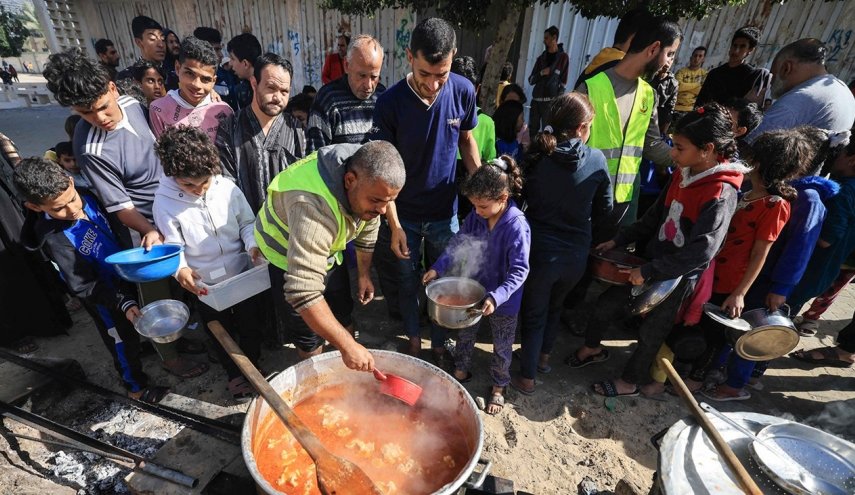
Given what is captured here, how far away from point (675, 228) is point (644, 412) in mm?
1485

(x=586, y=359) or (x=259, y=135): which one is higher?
(x=259, y=135)

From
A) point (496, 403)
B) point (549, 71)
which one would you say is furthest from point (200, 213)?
Result: point (549, 71)

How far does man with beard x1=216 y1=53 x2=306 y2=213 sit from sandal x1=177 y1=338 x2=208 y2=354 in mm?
1571

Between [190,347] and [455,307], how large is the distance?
8.91 feet

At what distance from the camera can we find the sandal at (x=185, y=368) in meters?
3.40

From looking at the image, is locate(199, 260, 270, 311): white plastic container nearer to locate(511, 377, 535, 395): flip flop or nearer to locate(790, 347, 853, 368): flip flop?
locate(511, 377, 535, 395): flip flop

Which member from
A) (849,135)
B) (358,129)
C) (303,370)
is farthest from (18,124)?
(849,135)

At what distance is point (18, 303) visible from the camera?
11.7 ft

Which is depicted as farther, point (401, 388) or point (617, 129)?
point (617, 129)

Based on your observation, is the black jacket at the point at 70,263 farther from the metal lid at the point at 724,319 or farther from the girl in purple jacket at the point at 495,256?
the metal lid at the point at 724,319

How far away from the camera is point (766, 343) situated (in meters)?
2.81

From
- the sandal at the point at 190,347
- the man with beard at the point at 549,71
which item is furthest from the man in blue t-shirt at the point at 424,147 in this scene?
the man with beard at the point at 549,71

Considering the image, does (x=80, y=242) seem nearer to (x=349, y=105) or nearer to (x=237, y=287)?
(x=237, y=287)

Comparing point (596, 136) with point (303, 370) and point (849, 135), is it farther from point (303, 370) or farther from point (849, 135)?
point (303, 370)
